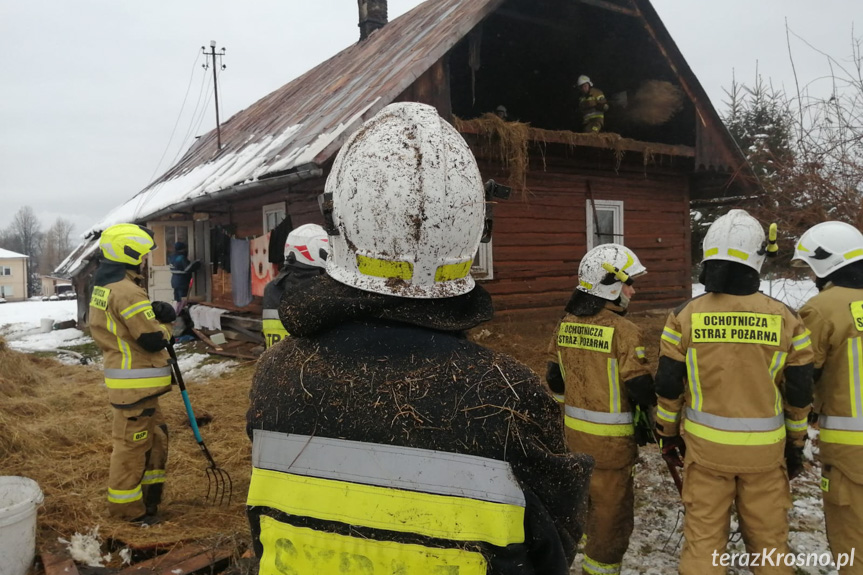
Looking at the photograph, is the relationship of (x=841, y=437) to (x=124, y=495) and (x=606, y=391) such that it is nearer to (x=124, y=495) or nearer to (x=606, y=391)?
(x=606, y=391)

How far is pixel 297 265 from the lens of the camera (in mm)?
4816

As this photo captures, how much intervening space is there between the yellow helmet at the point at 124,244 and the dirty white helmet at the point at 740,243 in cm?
381

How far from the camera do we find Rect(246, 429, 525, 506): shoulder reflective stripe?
1.17m

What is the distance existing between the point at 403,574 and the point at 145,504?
148 inches

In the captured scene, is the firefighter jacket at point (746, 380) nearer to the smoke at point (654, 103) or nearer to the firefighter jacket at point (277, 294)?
the firefighter jacket at point (277, 294)

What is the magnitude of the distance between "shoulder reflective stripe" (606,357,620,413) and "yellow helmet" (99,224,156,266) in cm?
337

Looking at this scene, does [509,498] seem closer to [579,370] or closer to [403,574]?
[403,574]

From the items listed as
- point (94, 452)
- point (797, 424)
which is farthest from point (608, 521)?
point (94, 452)

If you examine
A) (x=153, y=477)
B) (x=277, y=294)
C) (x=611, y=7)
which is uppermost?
(x=611, y=7)

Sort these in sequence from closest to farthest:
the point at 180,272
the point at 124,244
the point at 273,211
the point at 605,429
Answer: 1. the point at 605,429
2. the point at 124,244
3. the point at 273,211
4. the point at 180,272

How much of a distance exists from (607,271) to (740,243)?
0.78 meters

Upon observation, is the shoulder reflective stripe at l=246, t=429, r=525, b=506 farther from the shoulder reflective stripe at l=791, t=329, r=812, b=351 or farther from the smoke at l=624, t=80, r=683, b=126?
the smoke at l=624, t=80, r=683, b=126

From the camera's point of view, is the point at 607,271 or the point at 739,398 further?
the point at 607,271

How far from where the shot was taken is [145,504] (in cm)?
412
